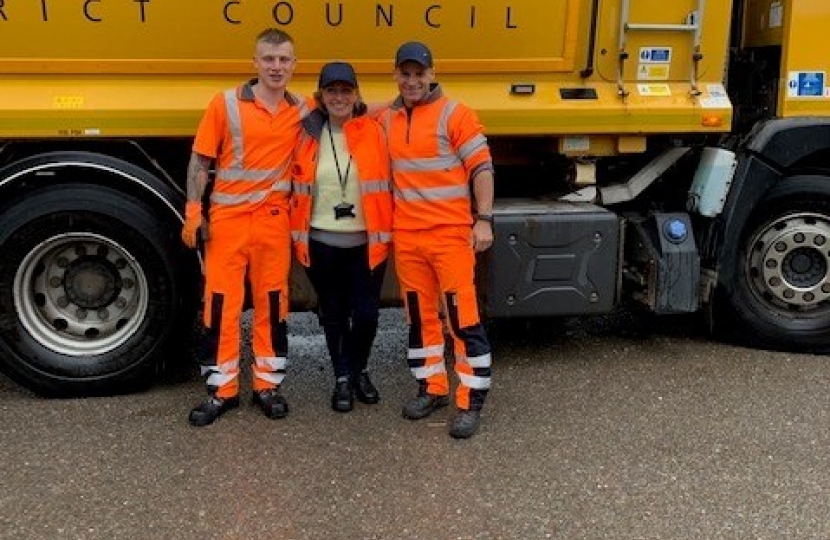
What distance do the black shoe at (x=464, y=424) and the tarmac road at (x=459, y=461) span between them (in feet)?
0.14

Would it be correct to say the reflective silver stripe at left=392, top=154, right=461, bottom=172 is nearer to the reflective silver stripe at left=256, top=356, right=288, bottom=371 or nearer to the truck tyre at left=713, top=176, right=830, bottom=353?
the reflective silver stripe at left=256, top=356, right=288, bottom=371

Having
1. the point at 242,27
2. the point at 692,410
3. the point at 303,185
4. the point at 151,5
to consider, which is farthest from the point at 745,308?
the point at 151,5

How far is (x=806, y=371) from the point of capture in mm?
5016

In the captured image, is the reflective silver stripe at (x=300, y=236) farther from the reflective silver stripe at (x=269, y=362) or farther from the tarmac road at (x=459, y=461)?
the tarmac road at (x=459, y=461)

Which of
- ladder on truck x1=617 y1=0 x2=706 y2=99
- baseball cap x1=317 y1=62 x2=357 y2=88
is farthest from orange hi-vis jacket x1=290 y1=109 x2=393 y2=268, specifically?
ladder on truck x1=617 y1=0 x2=706 y2=99

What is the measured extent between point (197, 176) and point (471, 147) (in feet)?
3.88

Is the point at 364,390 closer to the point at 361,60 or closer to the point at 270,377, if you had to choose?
the point at 270,377

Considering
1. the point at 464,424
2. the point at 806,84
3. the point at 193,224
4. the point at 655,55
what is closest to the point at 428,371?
the point at 464,424

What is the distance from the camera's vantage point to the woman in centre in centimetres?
425

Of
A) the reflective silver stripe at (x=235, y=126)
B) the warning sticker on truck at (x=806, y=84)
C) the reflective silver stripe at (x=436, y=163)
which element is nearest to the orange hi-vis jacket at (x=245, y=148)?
the reflective silver stripe at (x=235, y=126)

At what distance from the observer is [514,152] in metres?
5.18

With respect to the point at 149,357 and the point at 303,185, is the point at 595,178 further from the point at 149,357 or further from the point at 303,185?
the point at 149,357

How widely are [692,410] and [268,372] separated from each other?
195 centimetres

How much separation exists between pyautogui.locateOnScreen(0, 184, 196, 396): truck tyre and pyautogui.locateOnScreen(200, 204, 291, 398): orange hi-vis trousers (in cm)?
37
